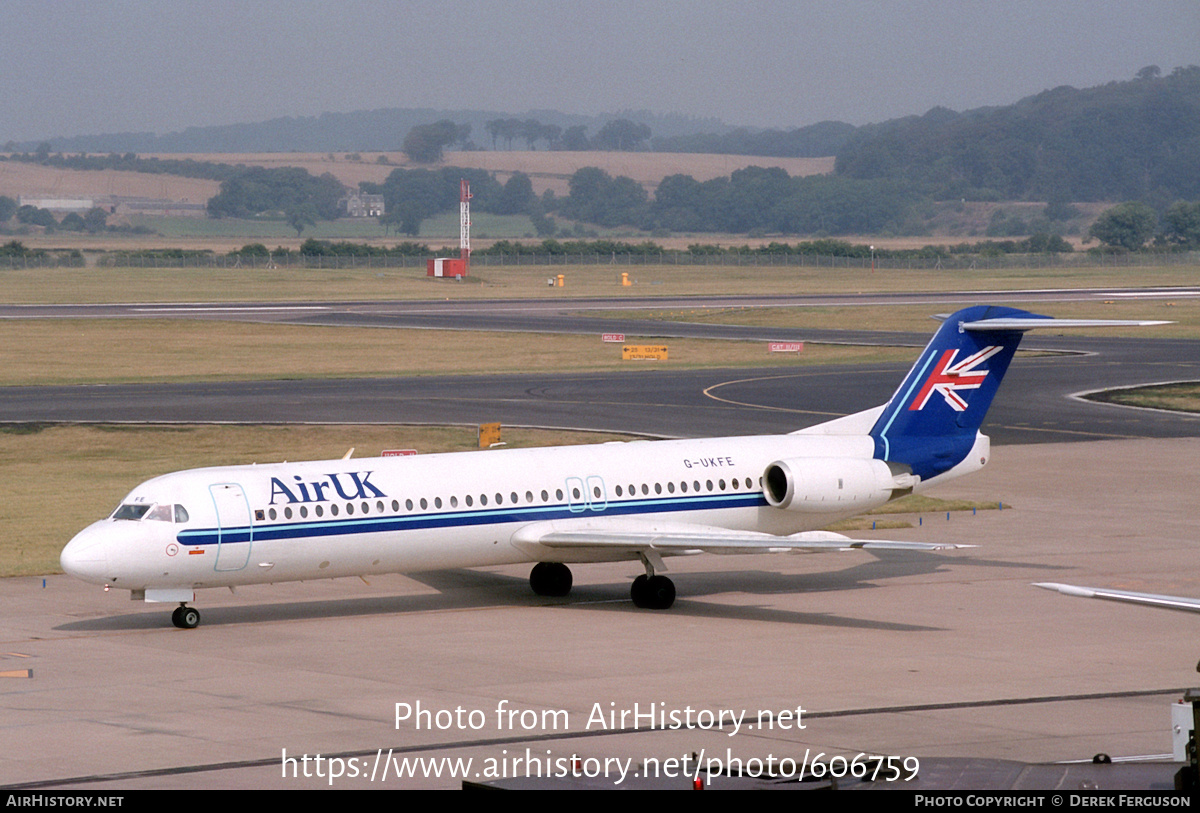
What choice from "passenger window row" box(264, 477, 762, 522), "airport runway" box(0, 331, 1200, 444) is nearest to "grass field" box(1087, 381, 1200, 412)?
"airport runway" box(0, 331, 1200, 444)

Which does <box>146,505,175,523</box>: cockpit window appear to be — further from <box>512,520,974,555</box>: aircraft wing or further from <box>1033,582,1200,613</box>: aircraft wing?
<box>1033,582,1200,613</box>: aircraft wing

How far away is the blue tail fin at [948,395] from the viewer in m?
31.1

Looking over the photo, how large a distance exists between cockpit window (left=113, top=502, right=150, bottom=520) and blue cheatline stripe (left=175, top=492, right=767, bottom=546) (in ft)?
2.79

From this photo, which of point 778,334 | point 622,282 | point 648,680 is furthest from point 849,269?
point 648,680

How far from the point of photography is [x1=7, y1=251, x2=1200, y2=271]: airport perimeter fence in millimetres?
183250

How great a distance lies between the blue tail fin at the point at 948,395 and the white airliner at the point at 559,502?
1.4 inches

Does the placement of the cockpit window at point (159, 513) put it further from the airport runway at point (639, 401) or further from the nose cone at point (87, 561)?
the airport runway at point (639, 401)

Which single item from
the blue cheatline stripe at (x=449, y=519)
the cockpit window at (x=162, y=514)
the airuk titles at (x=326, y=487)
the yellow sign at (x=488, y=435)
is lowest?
the yellow sign at (x=488, y=435)

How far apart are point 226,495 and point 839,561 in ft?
46.3

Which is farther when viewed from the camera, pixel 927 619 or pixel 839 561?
pixel 839 561

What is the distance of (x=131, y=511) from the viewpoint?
25812 mm

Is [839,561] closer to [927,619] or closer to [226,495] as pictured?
[927,619]

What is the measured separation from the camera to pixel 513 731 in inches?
748

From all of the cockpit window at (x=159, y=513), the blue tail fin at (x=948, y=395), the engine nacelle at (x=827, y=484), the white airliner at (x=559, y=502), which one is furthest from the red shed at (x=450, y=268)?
the cockpit window at (x=159, y=513)
